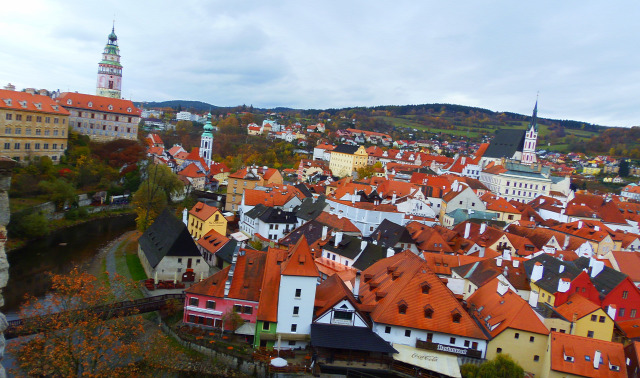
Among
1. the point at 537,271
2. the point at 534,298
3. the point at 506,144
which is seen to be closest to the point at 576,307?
the point at 534,298

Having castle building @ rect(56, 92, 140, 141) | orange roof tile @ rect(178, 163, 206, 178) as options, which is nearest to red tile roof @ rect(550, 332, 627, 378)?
orange roof tile @ rect(178, 163, 206, 178)

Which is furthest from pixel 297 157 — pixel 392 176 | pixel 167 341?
pixel 167 341

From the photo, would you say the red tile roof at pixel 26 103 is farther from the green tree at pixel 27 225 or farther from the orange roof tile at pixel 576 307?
the orange roof tile at pixel 576 307

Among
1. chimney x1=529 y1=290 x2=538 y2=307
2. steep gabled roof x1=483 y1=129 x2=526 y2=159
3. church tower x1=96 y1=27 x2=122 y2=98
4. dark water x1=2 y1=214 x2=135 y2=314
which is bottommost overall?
dark water x1=2 y1=214 x2=135 y2=314

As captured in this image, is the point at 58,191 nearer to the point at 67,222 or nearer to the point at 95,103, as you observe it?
the point at 67,222

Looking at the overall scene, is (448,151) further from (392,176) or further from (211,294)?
(211,294)

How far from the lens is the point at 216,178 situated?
7950cm

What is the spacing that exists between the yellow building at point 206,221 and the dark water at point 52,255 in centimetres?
772

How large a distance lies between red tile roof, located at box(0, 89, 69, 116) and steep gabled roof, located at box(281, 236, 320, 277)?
4105 cm

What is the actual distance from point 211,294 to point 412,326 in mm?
9871

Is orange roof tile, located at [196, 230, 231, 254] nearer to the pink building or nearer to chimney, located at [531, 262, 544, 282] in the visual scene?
the pink building

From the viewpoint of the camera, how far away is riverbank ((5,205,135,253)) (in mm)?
36250

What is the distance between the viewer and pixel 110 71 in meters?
97.0

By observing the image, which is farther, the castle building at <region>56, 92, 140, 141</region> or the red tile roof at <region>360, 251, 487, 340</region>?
the castle building at <region>56, 92, 140, 141</region>
